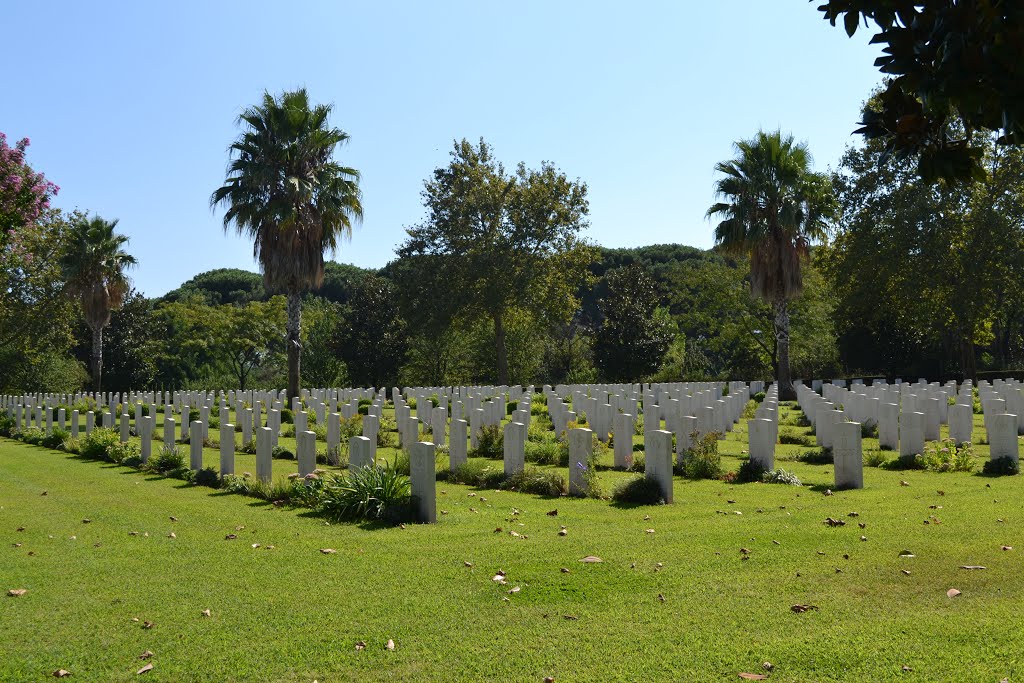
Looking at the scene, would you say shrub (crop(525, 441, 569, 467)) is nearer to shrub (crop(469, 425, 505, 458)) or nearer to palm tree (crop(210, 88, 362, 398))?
shrub (crop(469, 425, 505, 458))

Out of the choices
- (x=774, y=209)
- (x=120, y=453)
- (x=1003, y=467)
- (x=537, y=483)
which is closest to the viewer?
(x=537, y=483)

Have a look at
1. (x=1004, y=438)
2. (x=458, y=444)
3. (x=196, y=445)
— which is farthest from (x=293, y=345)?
(x=1004, y=438)

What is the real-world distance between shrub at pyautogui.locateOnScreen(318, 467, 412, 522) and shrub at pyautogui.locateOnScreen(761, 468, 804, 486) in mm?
5024

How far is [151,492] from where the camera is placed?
474 inches

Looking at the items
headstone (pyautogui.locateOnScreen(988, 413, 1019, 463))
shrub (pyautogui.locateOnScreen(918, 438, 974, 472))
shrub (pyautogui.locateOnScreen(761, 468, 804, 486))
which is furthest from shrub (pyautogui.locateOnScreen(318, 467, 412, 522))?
headstone (pyautogui.locateOnScreen(988, 413, 1019, 463))

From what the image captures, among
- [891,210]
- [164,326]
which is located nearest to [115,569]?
[891,210]

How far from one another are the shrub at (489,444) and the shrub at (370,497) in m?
5.57

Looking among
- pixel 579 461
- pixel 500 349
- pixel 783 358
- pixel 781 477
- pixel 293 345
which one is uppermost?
pixel 500 349

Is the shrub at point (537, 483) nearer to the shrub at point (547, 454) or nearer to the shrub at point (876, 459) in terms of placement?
the shrub at point (547, 454)

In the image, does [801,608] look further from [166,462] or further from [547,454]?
[166,462]

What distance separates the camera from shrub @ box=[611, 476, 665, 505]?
32.6 ft

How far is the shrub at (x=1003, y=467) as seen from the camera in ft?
37.2

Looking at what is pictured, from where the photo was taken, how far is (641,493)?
9984mm

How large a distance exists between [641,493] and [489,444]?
5.86 metres
